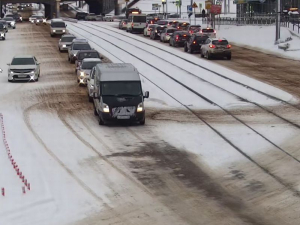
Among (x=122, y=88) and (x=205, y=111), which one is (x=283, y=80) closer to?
(x=205, y=111)

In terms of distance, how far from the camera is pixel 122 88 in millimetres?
25219

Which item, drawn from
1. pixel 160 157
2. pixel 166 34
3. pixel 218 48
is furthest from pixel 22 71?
pixel 166 34

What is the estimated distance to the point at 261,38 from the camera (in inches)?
2409

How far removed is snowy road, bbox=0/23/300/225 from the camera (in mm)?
15445

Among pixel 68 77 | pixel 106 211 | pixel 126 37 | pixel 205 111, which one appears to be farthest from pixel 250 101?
pixel 126 37

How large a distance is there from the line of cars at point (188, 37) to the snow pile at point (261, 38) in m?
3.14

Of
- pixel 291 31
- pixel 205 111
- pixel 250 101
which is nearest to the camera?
pixel 205 111

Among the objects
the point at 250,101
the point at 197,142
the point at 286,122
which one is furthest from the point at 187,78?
the point at 197,142

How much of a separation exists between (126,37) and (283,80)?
118ft

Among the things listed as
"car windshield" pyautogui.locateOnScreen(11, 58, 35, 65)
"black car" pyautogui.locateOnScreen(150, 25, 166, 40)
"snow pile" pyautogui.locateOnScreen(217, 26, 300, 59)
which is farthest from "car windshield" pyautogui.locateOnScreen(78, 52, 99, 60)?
"black car" pyautogui.locateOnScreen(150, 25, 166, 40)

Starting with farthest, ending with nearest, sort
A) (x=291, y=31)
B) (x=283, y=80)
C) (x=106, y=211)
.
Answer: (x=291, y=31), (x=283, y=80), (x=106, y=211)

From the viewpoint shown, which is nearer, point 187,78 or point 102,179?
point 102,179

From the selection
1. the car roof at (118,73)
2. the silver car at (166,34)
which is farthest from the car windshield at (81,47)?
the car roof at (118,73)

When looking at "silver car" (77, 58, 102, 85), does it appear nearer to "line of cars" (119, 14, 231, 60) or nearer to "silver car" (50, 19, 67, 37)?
"line of cars" (119, 14, 231, 60)
